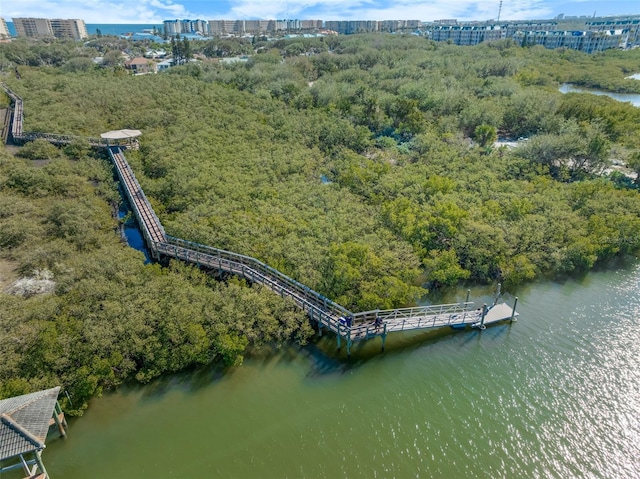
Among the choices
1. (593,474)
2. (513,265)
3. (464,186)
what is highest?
(464,186)

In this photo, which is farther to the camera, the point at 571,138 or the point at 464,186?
the point at 571,138

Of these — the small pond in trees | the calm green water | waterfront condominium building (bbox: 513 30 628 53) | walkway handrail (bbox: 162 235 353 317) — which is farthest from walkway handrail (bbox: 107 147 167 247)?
waterfront condominium building (bbox: 513 30 628 53)

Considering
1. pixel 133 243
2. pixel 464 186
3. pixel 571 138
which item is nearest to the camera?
pixel 133 243

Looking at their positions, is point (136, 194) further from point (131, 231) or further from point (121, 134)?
point (121, 134)

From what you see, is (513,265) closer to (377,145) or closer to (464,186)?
(464,186)

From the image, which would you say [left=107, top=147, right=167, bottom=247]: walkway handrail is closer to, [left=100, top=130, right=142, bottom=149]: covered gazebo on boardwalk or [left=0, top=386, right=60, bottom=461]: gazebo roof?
[left=100, top=130, right=142, bottom=149]: covered gazebo on boardwalk

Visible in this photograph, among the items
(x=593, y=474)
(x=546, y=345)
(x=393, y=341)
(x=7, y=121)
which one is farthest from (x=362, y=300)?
(x=7, y=121)

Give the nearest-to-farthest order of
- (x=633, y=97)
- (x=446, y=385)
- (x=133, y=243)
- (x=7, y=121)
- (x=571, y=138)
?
(x=446, y=385) → (x=133, y=243) → (x=571, y=138) → (x=7, y=121) → (x=633, y=97)
